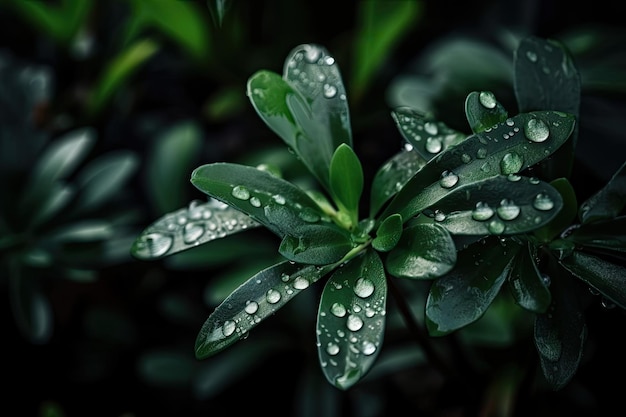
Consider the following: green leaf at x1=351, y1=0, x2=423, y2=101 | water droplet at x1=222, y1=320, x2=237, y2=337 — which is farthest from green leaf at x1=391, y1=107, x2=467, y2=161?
green leaf at x1=351, y1=0, x2=423, y2=101

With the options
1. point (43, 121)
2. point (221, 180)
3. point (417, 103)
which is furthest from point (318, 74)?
point (43, 121)

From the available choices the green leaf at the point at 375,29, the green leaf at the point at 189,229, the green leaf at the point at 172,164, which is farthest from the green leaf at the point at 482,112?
the green leaf at the point at 172,164

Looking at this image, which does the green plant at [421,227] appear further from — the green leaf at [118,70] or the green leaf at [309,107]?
the green leaf at [118,70]

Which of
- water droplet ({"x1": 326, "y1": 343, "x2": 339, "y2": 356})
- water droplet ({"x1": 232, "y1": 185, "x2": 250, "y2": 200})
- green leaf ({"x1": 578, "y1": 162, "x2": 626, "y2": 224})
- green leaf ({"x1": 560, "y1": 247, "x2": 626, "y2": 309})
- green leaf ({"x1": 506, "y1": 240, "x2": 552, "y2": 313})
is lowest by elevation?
green leaf ({"x1": 560, "y1": 247, "x2": 626, "y2": 309})

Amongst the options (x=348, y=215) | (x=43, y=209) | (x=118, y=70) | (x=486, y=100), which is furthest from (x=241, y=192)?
(x=118, y=70)

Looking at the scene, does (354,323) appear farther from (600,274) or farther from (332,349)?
(600,274)

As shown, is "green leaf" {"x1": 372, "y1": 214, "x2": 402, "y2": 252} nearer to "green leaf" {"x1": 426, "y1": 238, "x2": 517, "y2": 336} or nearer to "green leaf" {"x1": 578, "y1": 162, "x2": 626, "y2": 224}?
"green leaf" {"x1": 426, "y1": 238, "x2": 517, "y2": 336}

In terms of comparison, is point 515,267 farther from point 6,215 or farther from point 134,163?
point 6,215
